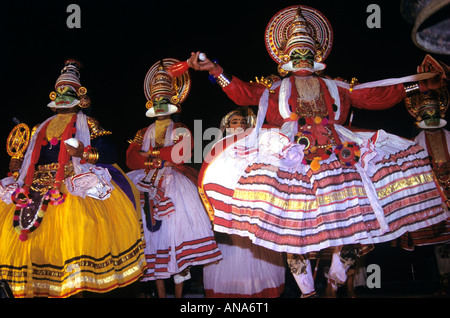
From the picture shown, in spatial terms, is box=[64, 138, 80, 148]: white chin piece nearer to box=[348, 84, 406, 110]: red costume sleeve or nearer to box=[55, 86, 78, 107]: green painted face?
box=[55, 86, 78, 107]: green painted face

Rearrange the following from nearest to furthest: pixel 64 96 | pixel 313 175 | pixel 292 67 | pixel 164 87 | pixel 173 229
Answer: pixel 313 175
pixel 292 67
pixel 64 96
pixel 173 229
pixel 164 87

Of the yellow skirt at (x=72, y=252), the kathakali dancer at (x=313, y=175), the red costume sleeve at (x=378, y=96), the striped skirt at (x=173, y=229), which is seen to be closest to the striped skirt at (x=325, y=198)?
the kathakali dancer at (x=313, y=175)

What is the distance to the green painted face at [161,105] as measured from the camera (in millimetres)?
4219

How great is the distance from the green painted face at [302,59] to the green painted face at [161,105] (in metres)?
1.51

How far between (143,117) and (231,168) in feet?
7.49

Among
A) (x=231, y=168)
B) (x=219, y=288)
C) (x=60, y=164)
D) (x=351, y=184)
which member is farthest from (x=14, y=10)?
(x=351, y=184)

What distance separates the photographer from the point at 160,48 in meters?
4.71

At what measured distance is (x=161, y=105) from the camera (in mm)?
4223

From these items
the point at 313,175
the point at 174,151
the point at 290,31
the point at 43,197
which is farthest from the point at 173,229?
the point at 290,31

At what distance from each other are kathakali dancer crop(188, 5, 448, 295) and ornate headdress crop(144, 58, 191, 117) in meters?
1.25

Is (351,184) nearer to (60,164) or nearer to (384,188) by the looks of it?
(384,188)

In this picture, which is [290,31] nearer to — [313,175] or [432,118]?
[313,175]

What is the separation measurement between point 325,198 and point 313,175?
19 cm

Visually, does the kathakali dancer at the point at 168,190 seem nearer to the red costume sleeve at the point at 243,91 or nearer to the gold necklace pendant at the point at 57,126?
the gold necklace pendant at the point at 57,126
